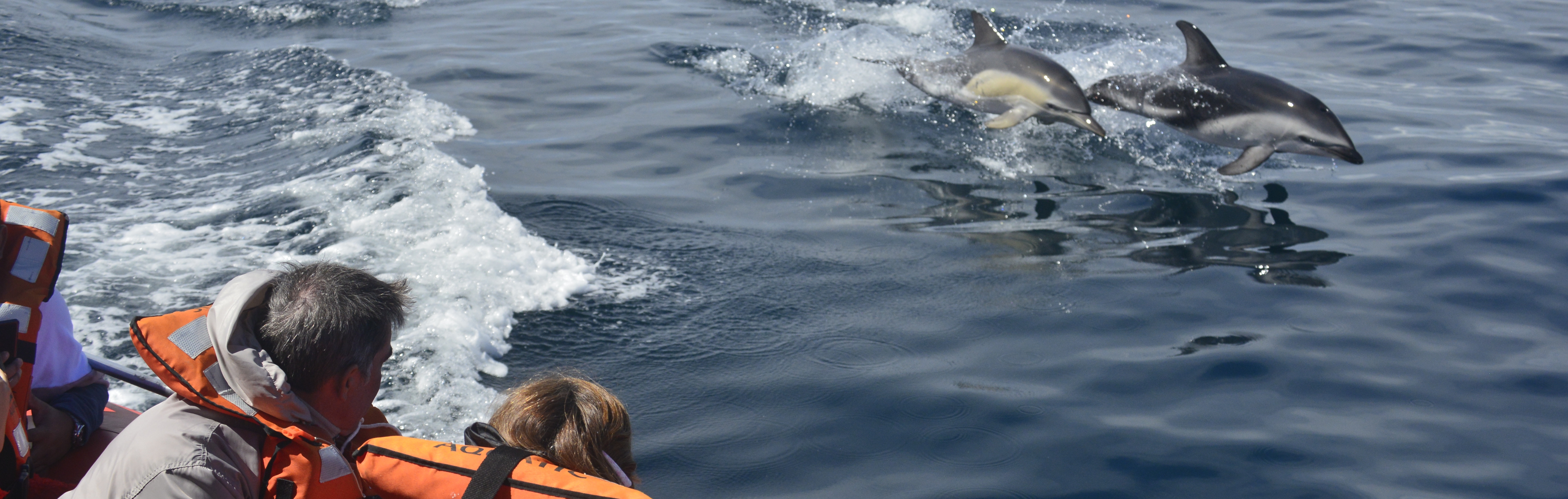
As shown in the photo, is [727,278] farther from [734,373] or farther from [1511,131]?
[1511,131]

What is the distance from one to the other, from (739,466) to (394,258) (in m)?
2.87

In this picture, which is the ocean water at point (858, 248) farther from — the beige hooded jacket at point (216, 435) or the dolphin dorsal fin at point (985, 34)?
the beige hooded jacket at point (216, 435)

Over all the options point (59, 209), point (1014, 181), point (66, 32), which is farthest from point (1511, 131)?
point (66, 32)

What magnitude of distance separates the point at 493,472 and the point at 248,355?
0.58 m

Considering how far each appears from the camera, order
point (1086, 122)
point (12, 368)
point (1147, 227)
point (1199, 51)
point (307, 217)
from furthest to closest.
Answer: point (1199, 51) < point (1086, 122) < point (1147, 227) < point (307, 217) < point (12, 368)

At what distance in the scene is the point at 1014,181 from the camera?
7625 millimetres

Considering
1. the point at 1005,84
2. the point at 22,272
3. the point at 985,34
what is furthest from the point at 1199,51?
the point at 22,272

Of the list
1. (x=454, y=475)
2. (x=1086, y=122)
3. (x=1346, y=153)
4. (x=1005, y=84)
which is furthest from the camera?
(x=1005, y=84)

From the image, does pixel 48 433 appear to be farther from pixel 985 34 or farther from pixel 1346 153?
pixel 1346 153

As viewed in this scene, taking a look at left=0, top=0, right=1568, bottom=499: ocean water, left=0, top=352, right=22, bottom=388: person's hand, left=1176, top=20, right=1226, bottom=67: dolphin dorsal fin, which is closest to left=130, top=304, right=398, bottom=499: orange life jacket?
left=0, top=352, right=22, bottom=388: person's hand

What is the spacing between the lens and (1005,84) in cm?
837

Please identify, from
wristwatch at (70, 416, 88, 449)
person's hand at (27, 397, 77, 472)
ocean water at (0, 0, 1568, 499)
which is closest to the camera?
person's hand at (27, 397, 77, 472)

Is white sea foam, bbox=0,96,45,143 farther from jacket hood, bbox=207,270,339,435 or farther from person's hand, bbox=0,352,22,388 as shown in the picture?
jacket hood, bbox=207,270,339,435

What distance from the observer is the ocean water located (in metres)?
4.21
